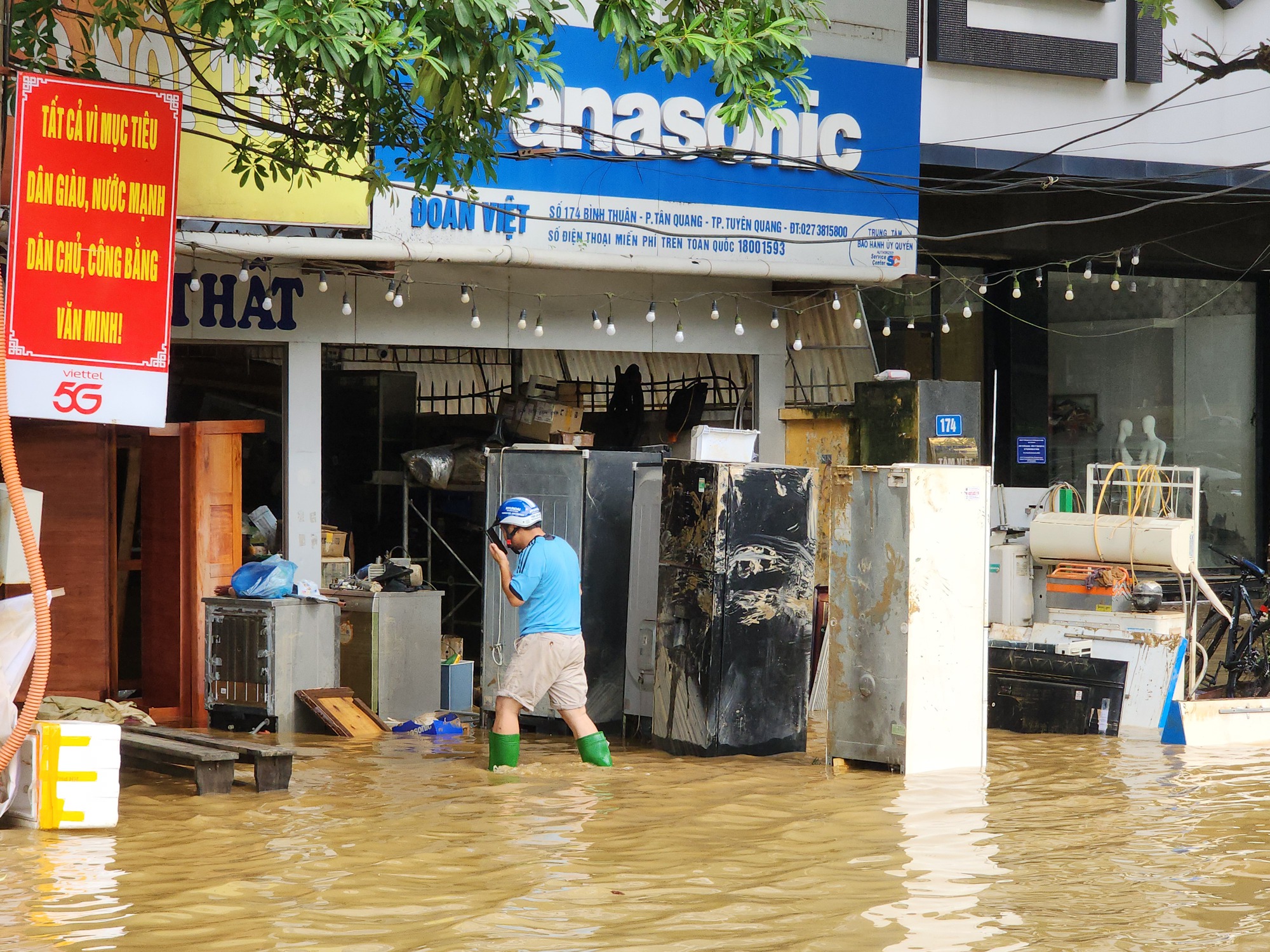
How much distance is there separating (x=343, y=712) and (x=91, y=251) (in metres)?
3.89

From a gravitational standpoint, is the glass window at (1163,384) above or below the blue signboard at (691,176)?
below

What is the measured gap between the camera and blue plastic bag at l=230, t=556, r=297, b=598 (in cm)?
1048

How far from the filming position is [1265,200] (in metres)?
16.3

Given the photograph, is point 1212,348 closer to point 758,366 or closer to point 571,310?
point 758,366

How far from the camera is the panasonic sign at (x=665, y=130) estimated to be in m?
12.0

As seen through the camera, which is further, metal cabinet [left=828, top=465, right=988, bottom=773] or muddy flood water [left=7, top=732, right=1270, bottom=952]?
metal cabinet [left=828, top=465, right=988, bottom=773]

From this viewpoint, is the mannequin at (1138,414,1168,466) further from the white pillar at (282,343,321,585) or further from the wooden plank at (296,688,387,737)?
the wooden plank at (296,688,387,737)

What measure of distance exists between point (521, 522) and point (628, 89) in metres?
5.00

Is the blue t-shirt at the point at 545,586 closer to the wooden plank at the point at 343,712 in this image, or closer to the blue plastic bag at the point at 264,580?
the wooden plank at the point at 343,712

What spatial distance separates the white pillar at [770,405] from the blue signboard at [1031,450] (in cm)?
391

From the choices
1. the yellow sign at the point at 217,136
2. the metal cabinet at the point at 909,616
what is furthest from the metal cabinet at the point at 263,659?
the metal cabinet at the point at 909,616

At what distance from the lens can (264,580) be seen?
Answer: 10.5m

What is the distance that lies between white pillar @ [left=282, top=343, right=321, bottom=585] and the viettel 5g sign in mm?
3123

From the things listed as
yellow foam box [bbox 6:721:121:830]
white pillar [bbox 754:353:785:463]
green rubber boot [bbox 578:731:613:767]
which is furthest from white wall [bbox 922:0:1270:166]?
yellow foam box [bbox 6:721:121:830]
